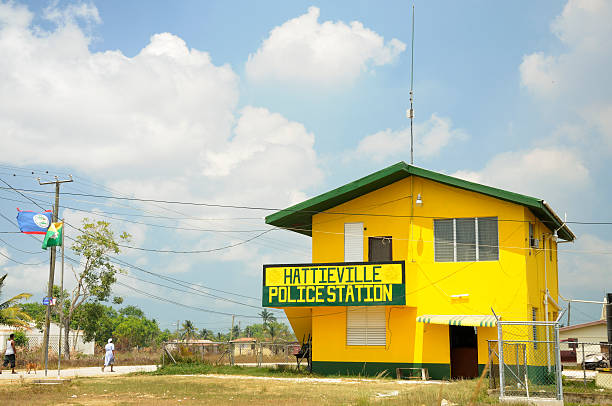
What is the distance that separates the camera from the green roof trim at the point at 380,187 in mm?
25797

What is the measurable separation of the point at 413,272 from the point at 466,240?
8.17ft

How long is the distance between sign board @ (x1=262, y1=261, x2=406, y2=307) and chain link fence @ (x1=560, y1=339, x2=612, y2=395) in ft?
22.1

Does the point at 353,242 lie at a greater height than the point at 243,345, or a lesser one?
greater

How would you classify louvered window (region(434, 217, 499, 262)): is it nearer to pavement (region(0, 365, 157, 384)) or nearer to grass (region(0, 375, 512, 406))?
grass (region(0, 375, 512, 406))

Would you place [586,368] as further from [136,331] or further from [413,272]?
[136,331]

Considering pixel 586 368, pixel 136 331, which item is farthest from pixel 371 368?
pixel 136 331

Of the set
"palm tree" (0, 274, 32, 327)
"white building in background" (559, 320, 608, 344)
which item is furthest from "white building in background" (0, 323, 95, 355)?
"white building in background" (559, 320, 608, 344)

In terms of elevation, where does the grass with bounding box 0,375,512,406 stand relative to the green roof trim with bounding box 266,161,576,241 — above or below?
below

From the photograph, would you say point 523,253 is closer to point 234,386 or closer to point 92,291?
point 234,386

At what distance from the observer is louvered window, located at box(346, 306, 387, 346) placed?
2764 centimetres

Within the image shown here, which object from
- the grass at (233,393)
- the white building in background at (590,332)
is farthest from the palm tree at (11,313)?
the white building in background at (590,332)

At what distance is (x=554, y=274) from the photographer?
32938 millimetres

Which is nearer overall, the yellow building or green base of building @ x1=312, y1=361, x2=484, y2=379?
the yellow building

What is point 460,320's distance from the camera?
83.0ft
